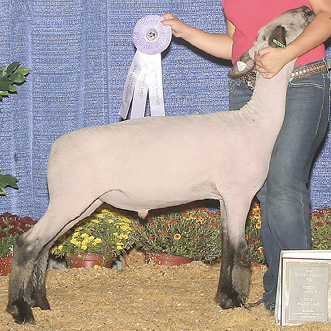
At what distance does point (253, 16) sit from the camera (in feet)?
10.0

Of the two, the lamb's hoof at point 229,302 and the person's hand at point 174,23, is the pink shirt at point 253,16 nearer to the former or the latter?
the person's hand at point 174,23

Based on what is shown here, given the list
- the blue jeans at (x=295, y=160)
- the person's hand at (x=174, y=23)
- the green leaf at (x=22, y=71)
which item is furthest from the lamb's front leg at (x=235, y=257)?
the green leaf at (x=22, y=71)

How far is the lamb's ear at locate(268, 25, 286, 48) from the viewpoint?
9.33ft

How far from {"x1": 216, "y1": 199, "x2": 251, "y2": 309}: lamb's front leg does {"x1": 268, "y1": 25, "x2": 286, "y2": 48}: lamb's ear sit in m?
0.83

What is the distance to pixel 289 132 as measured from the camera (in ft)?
9.64

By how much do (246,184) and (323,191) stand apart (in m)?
1.90

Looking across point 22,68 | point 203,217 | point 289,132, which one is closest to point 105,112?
point 22,68

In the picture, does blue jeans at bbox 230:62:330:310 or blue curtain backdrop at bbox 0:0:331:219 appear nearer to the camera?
blue jeans at bbox 230:62:330:310

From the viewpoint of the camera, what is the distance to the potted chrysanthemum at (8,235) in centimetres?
434

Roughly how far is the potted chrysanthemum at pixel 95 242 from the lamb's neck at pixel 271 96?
181 centimetres

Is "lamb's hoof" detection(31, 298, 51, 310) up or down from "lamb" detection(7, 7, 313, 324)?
down

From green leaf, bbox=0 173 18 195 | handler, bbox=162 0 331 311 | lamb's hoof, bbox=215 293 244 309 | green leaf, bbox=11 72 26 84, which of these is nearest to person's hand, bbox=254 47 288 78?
handler, bbox=162 0 331 311

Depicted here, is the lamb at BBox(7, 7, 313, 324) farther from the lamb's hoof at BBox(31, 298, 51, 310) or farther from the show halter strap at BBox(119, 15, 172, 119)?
the show halter strap at BBox(119, 15, 172, 119)

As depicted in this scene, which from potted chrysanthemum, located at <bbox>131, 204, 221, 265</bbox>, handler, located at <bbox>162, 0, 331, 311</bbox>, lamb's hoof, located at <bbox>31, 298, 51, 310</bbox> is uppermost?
handler, located at <bbox>162, 0, 331, 311</bbox>
